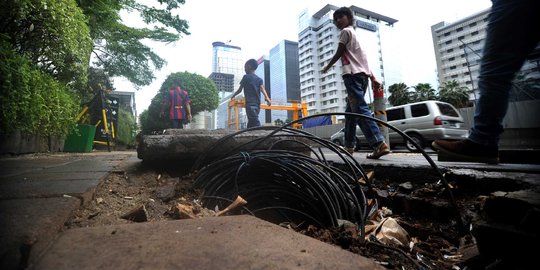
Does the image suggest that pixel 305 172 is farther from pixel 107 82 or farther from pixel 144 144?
pixel 107 82

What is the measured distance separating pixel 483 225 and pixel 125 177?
2.10 meters

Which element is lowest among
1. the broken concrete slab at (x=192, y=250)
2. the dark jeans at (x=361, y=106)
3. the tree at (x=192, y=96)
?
the broken concrete slab at (x=192, y=250)

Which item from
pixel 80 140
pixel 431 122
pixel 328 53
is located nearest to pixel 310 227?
pixel 80 140

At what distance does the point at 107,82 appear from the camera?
36.4ft

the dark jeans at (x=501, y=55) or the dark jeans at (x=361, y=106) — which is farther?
the dark jeans at (x=361, y=106)

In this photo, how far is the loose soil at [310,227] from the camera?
35.4 inches

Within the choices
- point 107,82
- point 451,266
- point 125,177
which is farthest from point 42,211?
point 107,82

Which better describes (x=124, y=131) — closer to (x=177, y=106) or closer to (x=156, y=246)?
(x=177, y=106)

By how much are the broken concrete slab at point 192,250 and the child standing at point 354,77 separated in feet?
7.94

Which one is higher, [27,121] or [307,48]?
[307,48]

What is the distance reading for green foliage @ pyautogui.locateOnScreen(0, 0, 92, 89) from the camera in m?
2.32

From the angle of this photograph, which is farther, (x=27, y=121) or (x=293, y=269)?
(x=27, y=121)

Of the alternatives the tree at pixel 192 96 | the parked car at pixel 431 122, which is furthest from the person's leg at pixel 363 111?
the tree at pixel 192 96

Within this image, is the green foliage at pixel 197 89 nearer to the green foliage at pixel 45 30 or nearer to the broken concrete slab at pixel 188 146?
the green foliage at pixel 45 30
